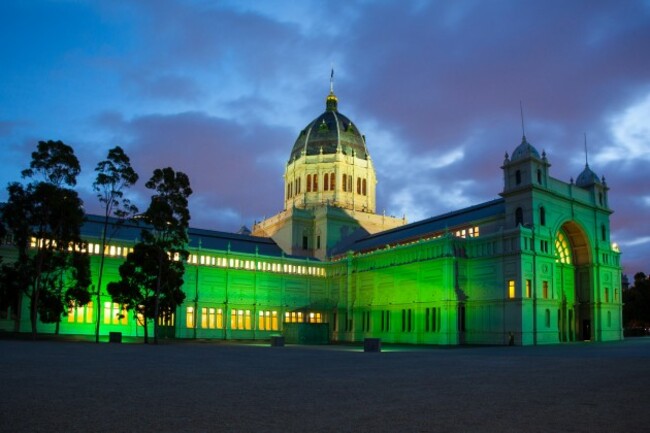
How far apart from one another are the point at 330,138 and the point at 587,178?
172 ft

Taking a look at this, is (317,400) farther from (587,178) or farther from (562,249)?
(587,178)

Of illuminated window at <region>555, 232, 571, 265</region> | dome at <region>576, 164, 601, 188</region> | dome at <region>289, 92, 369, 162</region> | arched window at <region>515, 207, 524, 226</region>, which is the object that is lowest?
illuminated window at <region>555, 232, 571, 265</region>

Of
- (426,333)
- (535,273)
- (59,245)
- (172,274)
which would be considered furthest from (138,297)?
(535,273)

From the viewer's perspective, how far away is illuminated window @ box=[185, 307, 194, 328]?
9188 centimetres

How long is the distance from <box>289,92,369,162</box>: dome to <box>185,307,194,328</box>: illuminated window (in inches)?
1784

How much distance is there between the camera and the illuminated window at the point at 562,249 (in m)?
85.6

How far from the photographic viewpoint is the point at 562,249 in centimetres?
8675

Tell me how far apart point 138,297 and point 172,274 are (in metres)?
4.47

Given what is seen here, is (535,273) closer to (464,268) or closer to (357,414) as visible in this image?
(464,268)

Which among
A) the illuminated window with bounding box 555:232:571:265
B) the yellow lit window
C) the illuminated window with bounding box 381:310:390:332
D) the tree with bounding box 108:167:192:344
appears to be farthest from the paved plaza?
the illuminated window with bounding box 381:310:390:332

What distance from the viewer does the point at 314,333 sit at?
2867 inches

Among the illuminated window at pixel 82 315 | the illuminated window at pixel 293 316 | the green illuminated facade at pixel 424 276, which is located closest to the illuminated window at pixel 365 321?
the green illuminated facade at pixel 424 276

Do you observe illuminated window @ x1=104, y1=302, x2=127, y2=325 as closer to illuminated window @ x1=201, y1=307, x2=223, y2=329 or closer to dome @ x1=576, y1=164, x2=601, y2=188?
illuminated window @ x1=201, y1=307, x2=223, y2=329

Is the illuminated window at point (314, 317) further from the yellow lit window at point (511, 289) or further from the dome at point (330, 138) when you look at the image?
the yellow lit window at point (511, 289)
